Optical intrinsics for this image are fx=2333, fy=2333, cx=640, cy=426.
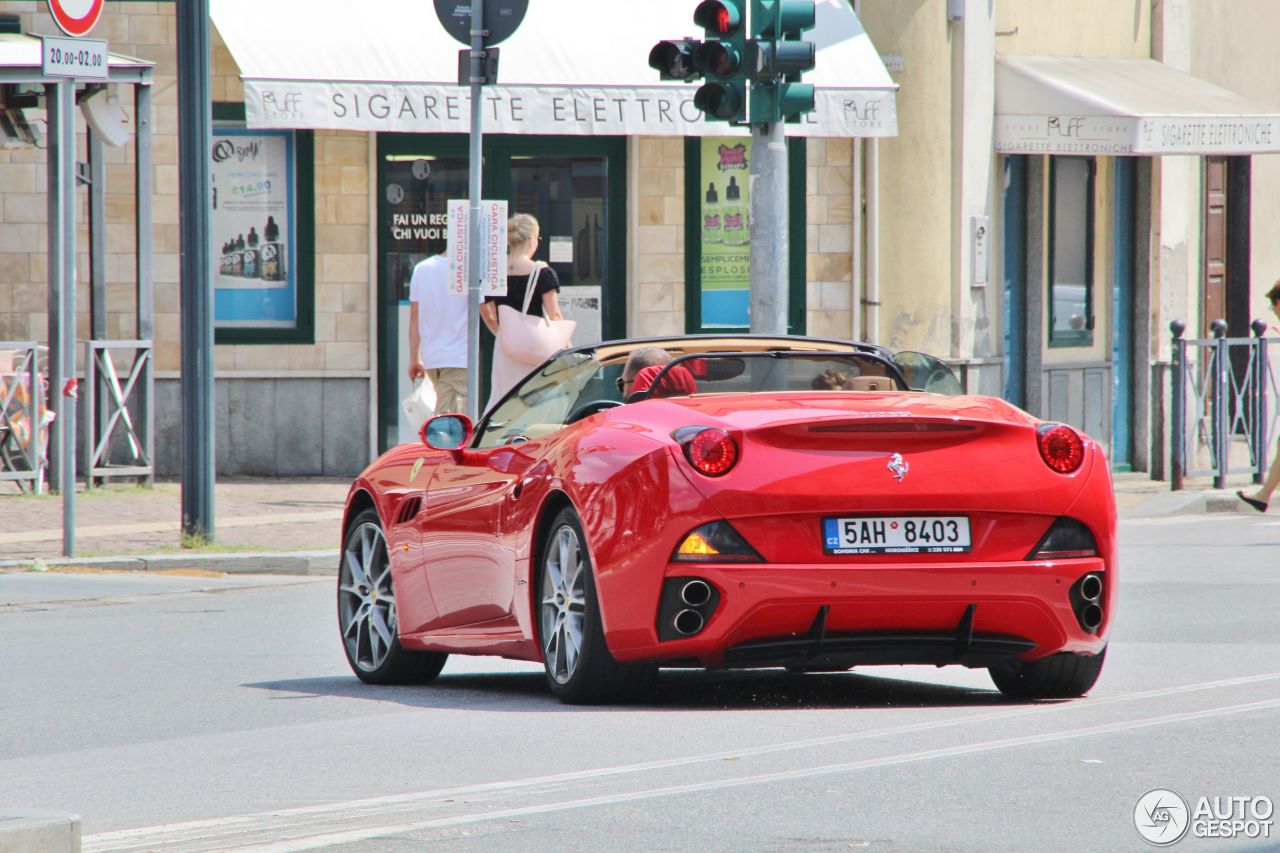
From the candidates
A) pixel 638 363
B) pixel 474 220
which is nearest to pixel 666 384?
pixel 638 363

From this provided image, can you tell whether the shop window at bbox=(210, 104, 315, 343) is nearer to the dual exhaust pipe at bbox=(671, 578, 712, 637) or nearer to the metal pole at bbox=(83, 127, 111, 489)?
the metal pole at bbox=(83, 127, 111, 489)

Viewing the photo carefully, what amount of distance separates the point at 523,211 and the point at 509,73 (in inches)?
51.8

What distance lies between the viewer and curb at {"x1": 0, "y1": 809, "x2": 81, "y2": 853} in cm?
498

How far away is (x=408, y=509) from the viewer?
344 inches

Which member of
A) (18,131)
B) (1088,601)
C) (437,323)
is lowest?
(1088,601)

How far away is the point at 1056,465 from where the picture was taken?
Result: 730 cm

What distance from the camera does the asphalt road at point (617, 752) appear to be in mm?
5434

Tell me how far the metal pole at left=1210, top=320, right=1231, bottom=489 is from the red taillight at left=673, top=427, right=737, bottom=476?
13.8 meters

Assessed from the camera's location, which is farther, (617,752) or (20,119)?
(20,119)

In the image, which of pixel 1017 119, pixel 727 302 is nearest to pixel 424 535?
pixel 727 302

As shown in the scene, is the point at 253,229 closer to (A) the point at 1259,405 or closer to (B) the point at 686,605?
(A) the point at 1259,405

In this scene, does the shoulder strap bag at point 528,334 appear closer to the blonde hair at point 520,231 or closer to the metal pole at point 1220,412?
the blonde hair at point 520,231

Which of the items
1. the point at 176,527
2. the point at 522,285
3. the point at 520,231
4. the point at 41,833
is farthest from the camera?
the point at 176,527

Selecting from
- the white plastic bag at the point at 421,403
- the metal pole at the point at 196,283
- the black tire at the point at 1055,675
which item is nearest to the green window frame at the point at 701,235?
the white plastic bag at the point at 421,403
